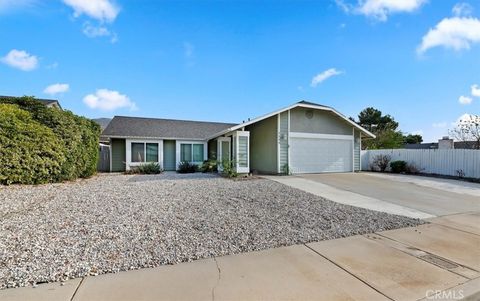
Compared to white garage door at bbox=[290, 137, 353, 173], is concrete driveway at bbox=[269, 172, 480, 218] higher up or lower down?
lower down

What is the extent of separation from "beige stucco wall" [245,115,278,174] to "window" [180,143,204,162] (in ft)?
12.9

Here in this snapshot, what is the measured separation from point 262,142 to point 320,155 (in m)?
3.70

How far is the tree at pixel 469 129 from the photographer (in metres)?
17.0

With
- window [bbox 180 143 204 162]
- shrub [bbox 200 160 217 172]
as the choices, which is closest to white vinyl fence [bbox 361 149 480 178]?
shrub [bbox 200 160 217 172]

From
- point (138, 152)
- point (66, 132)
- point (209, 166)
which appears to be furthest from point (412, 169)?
point (66, 132)

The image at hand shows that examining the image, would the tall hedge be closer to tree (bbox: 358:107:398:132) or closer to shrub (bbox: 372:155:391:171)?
shrub (bbox: 372:155:391:171)

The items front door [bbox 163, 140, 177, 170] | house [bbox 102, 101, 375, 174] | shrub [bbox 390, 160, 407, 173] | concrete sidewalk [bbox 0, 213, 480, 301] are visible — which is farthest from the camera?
front door [bbox 163, 140, 177, 170]

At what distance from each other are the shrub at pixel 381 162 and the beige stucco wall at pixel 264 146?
8971mm

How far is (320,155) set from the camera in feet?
48.1

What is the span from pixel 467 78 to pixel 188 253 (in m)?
17.6

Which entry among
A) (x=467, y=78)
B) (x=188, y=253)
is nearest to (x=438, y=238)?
(x=188, y=253)

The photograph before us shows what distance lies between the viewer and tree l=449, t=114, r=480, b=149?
17.0 metres

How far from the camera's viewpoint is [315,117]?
14516mm

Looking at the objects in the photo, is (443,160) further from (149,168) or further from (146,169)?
(146,169)
